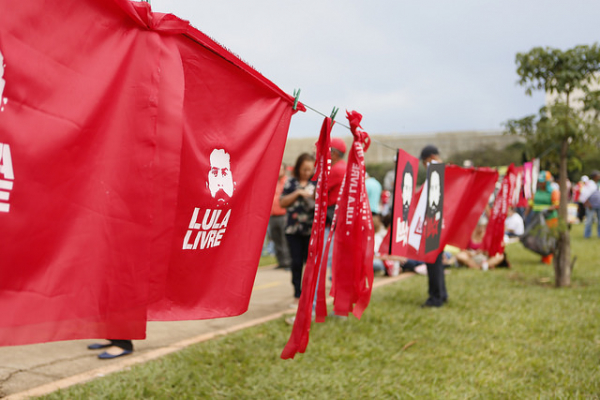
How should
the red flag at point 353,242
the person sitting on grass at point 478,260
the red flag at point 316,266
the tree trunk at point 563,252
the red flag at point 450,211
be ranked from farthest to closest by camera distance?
the person sitting on grass at point 478,260
the tree trunk at point 563,252
the red flag at point 450,211
the red flag at point 353,242
the red flag at point 316,266

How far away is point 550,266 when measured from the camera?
9.72 metres

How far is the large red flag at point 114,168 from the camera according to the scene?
1583 millimetres

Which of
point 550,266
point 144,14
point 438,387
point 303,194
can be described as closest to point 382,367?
point 438,387

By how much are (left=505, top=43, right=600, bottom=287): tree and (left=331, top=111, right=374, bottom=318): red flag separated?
4.94 m

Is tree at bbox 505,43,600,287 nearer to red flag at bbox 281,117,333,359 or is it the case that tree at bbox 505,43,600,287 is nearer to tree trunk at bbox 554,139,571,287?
tree trunk at bbox 554,139,571,287

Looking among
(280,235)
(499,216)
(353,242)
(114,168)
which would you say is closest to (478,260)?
(499,216)

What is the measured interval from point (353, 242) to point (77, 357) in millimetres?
2247

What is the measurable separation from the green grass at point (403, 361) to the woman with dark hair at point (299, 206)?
778mm

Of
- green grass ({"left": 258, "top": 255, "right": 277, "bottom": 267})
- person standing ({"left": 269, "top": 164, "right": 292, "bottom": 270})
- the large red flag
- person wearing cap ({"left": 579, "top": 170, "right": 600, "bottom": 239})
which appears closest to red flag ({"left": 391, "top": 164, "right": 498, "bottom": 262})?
the large red flag

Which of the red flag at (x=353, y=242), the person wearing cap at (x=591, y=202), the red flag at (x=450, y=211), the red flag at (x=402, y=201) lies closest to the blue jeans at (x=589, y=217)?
the person wearing cap at (x=591, y=202)

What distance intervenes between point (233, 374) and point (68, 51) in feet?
8.68

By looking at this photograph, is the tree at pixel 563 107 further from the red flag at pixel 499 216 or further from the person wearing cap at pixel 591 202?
the person wearing cap at pixel 591 202

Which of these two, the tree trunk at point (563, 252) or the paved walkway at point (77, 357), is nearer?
the paved walkway at point (77, 357)

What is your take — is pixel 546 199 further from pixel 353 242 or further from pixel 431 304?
pixel 353 242
